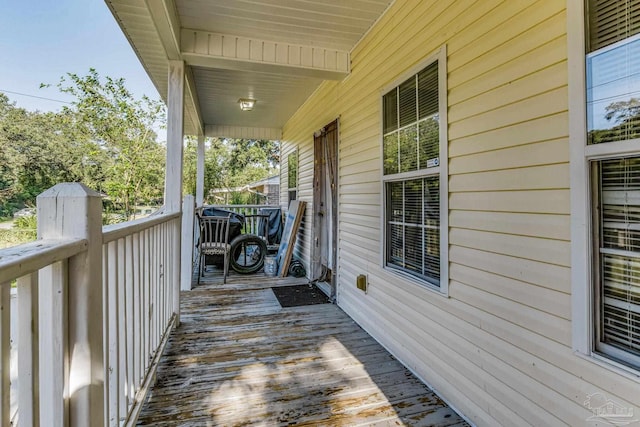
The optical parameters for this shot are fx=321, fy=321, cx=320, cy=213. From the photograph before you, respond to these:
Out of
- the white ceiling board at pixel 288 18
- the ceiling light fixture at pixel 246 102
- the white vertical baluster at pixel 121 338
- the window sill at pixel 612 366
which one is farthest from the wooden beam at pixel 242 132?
the window sill at pixel 612 366

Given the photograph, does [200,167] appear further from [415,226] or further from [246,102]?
[415,226]

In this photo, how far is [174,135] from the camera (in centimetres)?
328

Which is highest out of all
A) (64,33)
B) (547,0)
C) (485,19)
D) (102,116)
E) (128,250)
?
(64,33)

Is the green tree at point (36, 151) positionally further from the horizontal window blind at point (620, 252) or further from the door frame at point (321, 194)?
the horizontal window blind at point (620, 252)

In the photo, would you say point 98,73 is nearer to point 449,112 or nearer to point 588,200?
point 449,112

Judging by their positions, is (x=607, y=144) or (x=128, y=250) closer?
(x=607, y=144)

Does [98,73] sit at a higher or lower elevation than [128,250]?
higher

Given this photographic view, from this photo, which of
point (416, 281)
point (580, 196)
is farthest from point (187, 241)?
point (580, 196)

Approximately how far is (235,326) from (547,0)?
3.35 m

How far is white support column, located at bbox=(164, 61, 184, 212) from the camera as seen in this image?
10.7ft

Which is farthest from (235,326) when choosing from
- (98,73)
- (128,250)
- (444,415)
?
(98,73)

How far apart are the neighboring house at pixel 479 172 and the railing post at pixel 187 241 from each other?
50.5 inches

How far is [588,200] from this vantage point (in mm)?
1246

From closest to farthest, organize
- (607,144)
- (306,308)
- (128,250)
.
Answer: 1. (607,144)
2. (128,250)
3. (306,308)
